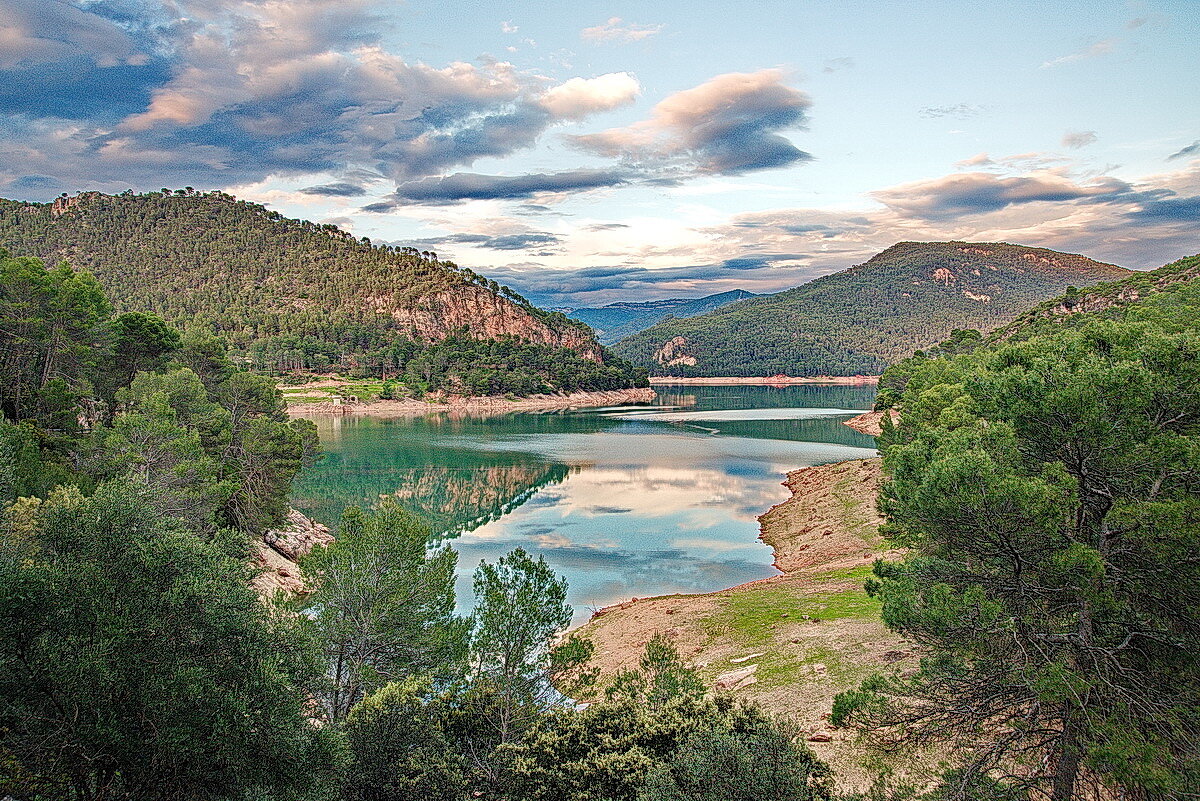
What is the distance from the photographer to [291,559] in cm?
3209

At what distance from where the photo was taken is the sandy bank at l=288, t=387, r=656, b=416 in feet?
360

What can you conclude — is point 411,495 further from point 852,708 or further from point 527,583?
point 852,708

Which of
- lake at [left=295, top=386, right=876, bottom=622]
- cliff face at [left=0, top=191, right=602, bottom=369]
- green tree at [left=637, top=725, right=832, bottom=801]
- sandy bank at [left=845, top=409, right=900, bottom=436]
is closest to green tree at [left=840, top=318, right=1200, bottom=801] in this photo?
green tree at [left=637, top=725, right=832, bottom=801]

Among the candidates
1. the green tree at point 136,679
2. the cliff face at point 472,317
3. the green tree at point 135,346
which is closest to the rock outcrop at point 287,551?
the green tree at point 135,346

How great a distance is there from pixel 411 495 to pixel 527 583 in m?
35.4

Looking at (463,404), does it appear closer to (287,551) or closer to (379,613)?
(287,551)

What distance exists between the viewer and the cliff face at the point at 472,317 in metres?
170

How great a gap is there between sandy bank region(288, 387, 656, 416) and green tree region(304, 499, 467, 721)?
306 ft

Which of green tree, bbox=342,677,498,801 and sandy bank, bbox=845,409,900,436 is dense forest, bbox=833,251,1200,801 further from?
sandy bank, bbox=845,409,900,436

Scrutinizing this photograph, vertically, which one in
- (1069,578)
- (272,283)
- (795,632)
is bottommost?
(795,632)

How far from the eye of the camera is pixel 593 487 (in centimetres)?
5303

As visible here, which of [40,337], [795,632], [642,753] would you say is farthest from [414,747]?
[40,337]

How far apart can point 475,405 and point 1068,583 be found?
414ft

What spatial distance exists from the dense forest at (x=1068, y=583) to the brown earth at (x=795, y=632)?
3279 millimetres
